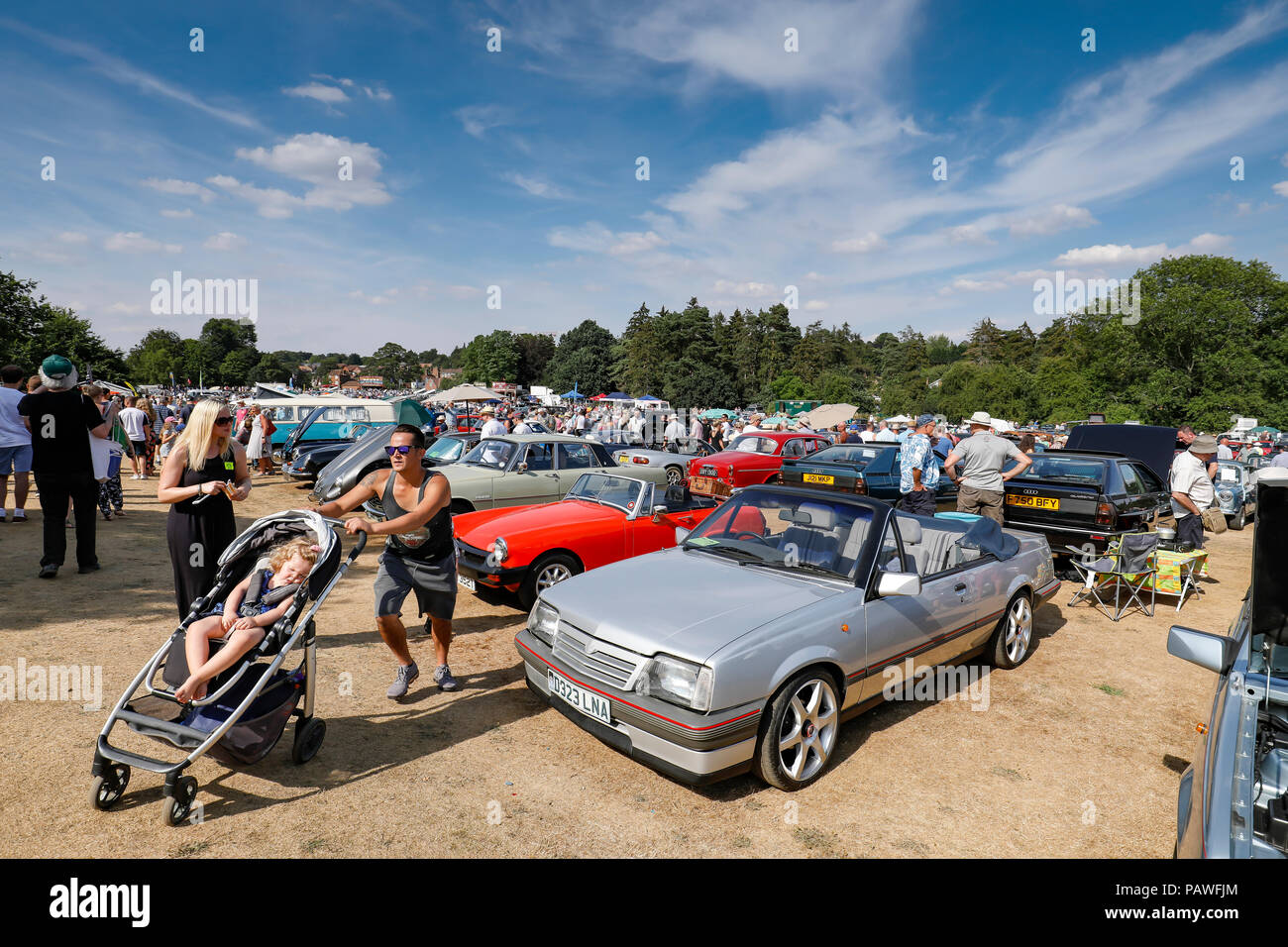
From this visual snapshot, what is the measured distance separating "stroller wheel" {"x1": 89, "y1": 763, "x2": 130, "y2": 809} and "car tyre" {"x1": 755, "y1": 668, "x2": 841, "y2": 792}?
321cm

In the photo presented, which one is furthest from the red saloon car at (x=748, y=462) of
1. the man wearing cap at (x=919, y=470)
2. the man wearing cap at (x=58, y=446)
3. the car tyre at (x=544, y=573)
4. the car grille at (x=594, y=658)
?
the man wearing cap at (x=58, y=446)

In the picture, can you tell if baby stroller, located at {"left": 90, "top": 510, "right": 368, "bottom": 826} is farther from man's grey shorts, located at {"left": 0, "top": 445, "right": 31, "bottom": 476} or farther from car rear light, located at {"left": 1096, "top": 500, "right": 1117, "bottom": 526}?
car rear light, located at {"left": 1096, "top": 500, "right": 1117, "bottom": 526}

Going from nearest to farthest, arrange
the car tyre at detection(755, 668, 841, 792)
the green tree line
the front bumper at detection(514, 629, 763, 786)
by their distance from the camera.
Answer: the front bumper at detection(514, 629, 763, 786)
the car tyre at detection(755, 668, 841, 792)
the green tree line

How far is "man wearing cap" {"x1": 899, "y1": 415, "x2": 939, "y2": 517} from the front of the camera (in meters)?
10.3

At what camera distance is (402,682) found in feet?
15.0

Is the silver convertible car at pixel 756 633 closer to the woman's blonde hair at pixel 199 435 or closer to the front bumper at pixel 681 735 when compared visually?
the front bumper at pixel 681 735

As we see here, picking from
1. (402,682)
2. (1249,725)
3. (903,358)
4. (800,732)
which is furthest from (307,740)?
(903,358)

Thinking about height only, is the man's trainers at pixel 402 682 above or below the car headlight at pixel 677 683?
below

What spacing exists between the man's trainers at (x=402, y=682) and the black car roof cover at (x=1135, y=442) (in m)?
12.6

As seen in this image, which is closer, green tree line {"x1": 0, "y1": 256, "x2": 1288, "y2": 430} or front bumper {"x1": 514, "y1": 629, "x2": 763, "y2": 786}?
front bumper {"x1": 514, "y1": 629, "x2": 763, "y2": 786}

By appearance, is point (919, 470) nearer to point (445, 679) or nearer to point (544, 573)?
point (544, 573)

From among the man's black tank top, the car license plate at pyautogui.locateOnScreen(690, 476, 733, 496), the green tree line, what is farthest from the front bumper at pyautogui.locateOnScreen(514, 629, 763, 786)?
the green tree line

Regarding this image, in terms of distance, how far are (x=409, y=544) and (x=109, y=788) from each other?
1918 mm

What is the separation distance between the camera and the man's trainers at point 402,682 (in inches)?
179
